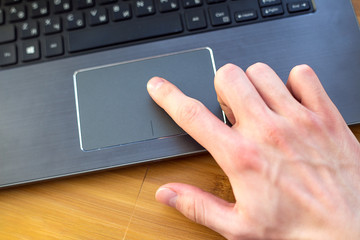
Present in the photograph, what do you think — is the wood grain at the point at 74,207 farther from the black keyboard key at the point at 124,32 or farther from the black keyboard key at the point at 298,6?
the black keyboard key at the point at 298,6

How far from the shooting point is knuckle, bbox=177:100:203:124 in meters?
0.43

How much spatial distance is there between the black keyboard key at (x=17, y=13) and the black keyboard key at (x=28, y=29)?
12 millimetres

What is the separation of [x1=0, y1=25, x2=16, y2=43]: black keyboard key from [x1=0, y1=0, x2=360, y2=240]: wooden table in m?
0.23

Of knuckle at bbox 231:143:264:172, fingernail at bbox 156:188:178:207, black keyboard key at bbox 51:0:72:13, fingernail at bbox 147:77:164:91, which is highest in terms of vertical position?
black keyboard key at bbox 51:0:72:13

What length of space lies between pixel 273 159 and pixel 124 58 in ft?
0.89

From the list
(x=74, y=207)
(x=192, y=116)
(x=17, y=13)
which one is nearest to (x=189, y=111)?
(x=192, y=116)

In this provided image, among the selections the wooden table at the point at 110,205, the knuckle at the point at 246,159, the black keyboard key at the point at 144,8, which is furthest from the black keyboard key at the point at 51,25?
the knuckle at the point at 246,159

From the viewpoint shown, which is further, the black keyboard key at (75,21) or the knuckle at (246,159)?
the black keyboard key at (75,21)

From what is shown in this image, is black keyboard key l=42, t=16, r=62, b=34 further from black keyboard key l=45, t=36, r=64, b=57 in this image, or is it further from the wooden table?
the wooden table

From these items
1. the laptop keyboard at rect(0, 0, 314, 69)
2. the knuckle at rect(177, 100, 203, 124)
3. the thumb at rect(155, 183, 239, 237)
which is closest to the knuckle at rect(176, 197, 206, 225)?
the thumb at rect(155, 183, 239, 237)

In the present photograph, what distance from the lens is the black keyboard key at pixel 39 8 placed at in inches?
20.5

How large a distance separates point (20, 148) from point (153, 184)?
0.66ft

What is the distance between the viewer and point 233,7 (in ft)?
1.70

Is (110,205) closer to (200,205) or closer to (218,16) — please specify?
(200,205)
